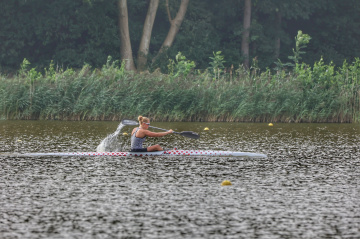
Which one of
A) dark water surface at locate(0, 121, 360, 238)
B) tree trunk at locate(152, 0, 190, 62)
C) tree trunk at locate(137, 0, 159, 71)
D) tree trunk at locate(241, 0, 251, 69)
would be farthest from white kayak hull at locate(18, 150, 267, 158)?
tree trunk at locate(241, 0, 251, 69)

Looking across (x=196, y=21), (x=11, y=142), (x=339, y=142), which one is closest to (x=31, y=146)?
(x=11, y=142)

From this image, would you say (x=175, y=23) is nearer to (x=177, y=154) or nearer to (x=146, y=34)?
(x=146, y=34)

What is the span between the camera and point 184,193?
35.6ft

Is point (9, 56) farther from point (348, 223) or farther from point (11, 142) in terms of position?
point (348, 223)

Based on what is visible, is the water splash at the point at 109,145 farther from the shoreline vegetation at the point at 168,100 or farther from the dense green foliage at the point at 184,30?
the dense green foliage at the point at 184,30

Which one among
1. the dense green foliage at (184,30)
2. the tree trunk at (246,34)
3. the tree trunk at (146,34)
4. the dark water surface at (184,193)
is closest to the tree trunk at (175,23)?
the dense green foliage at (184,30)

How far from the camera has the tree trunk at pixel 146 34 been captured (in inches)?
1673

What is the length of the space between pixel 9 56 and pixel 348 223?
36.7 m

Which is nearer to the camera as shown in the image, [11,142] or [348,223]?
[348,223]

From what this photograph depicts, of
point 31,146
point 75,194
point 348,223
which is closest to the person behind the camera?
point 348,223

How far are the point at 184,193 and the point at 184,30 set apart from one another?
35.5 m

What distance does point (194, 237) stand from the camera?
815 cm

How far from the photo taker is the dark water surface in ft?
28.2

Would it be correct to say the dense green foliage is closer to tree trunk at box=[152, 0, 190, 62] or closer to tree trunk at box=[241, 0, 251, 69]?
tree trunk at box=[241, 0, 251, 69]
